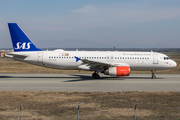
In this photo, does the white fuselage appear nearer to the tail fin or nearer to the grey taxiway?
the tail fin

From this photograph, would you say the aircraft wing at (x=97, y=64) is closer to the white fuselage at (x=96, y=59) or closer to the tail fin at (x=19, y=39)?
the white fuselage at (x=96, y=59)

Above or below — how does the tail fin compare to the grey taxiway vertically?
above

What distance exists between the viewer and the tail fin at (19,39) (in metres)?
30.0

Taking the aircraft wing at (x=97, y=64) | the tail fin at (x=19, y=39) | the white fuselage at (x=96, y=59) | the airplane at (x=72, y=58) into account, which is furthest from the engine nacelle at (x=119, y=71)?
the tail fin at (x=19, y=39)

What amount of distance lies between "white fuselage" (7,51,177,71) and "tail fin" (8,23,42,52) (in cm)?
103

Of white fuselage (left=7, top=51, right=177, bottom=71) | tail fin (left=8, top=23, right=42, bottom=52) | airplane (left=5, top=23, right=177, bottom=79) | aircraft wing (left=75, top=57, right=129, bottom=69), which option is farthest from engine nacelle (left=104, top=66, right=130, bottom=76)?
tail fin (left=8, top=23, right=42, bottom=52)

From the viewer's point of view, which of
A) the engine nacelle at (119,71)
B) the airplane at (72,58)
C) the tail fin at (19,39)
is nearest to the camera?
the engine nacelle at (119,71)

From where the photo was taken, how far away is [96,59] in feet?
99.3

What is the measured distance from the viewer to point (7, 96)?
1728 cm

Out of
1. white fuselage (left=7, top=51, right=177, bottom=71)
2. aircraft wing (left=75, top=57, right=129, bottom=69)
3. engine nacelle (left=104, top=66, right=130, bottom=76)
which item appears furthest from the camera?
white fuselage (left=7, top=51, right=177, bottom=71)

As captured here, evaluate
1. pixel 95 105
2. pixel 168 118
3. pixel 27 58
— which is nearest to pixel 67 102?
pixel 95 105

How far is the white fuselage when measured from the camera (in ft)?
97.9

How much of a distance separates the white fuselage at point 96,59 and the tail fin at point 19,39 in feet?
3.39

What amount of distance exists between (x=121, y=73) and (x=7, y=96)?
50.0 feet
